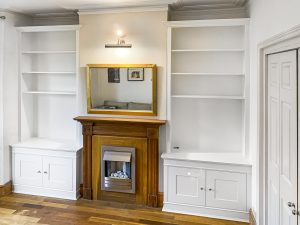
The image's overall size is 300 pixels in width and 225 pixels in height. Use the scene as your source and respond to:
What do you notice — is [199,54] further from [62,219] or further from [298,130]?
[62,219]

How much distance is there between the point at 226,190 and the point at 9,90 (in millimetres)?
3392

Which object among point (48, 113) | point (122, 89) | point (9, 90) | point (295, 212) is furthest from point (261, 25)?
point (9, 90)

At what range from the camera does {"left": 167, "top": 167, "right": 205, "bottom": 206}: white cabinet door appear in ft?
11.9

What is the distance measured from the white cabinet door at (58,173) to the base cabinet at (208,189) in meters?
1.42

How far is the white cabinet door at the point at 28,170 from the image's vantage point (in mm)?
4199

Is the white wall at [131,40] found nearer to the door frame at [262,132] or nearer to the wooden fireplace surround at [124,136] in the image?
the wooden fireplace surround at [124,136]

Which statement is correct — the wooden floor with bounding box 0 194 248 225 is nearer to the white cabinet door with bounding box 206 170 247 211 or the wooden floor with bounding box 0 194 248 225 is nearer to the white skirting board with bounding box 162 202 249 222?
the white skirting board with bounding box 162 202 249 222

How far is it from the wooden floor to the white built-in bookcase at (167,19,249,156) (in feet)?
3.01

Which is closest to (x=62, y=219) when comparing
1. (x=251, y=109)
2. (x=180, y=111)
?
(x=180, y=111)

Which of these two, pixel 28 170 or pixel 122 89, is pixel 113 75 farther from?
pixel 28 170

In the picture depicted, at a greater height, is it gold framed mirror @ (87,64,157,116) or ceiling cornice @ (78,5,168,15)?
ceiling cornice @ (78,5,168,15)

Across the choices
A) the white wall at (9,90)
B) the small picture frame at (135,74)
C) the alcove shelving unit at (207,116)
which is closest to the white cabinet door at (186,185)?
the alcove shelving unit at (207,116)

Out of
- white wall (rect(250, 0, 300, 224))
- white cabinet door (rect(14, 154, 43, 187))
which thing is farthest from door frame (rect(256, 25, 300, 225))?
white cabinet door (rect(14, 154, 43, 187))

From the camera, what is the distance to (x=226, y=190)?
11.7 feet
